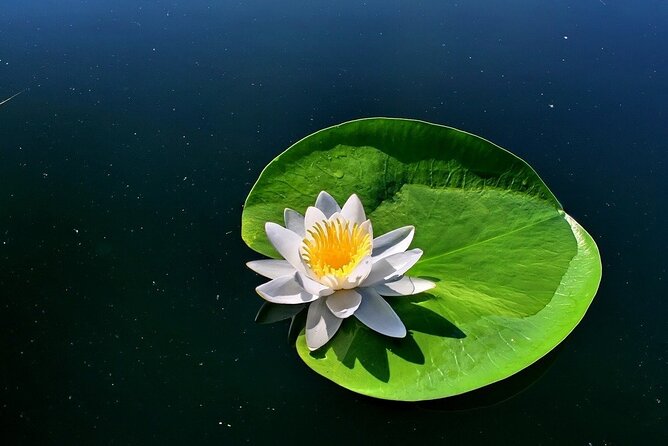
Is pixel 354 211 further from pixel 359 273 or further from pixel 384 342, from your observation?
pixel 384 342

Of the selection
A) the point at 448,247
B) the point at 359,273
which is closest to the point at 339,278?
the point at 359,273

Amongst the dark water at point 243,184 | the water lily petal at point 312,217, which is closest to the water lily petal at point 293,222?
the water lily petal at point 312,217

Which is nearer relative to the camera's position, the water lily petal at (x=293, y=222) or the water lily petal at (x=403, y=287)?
the water lily petal at (x=403, y=287)

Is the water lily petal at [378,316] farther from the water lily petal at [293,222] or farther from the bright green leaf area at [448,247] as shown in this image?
the water lily petal at [293,222]

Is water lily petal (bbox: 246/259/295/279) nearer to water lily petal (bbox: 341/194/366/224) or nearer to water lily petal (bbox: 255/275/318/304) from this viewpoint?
water lily petal (bbox: 255/275/318/304)

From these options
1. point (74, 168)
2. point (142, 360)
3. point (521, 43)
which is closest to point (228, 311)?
point (142, 360)

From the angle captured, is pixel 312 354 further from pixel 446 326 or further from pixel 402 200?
pixel 402 200

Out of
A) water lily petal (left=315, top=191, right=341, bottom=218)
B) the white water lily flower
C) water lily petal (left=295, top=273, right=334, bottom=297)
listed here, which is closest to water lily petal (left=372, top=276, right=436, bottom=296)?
the white water lily flower
